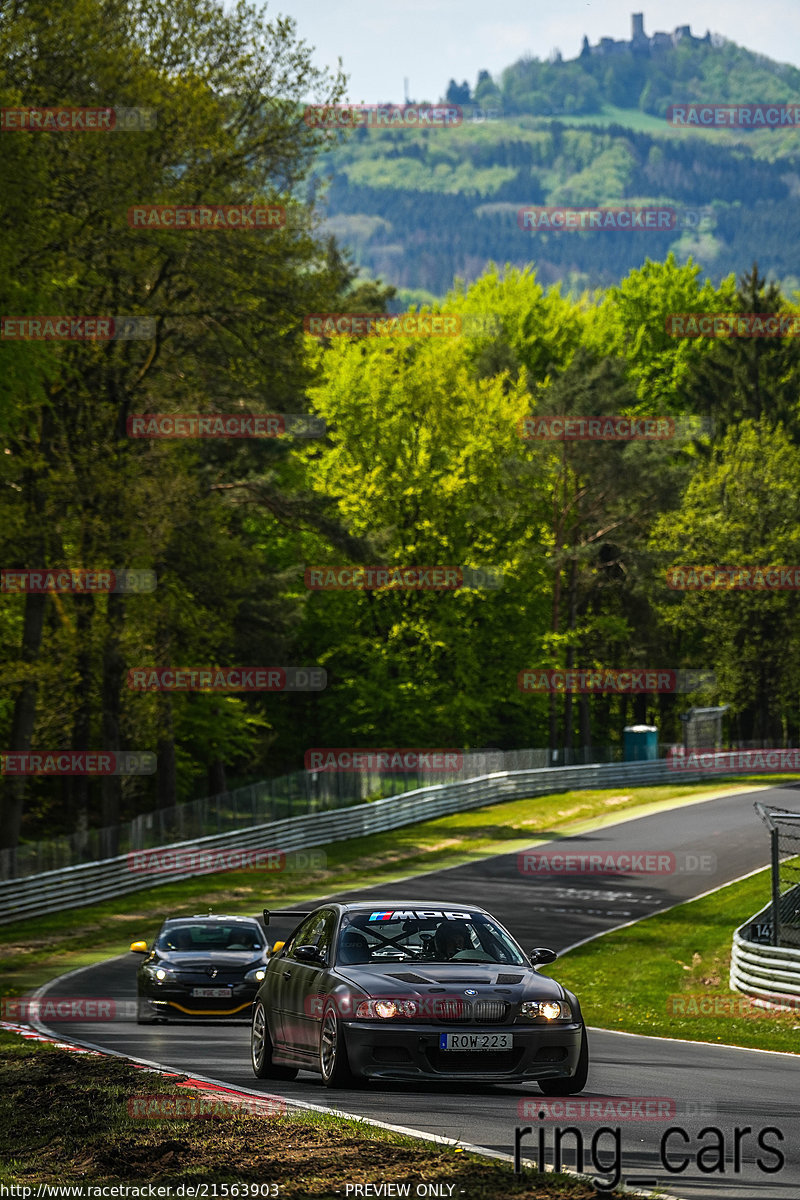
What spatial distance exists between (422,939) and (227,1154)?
3.64m

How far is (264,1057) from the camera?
1245cm

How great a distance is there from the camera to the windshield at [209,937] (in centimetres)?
2064

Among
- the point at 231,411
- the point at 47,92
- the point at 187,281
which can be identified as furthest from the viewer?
the point at 231,411

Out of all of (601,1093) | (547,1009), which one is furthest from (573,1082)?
(601,1093)

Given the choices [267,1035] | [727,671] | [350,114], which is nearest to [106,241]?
[350,114]

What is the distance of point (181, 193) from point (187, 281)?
9.16 feet

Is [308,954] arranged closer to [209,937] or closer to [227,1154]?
[227,1154]

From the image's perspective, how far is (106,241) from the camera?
33312 mm

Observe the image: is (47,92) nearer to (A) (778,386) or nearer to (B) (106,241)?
(B) (106,241)

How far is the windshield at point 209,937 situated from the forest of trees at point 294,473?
11.1 m

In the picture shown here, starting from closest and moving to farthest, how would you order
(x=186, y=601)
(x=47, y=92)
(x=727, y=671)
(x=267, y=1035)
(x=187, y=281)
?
(x=267, y=1035), (x=47, y=92), (x=187, y=281), (x=186, y=601), (x=727, y=671)

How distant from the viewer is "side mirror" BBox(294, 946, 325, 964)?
11688 millimetres

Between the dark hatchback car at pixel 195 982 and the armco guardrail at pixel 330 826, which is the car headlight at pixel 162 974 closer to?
the dark hatchback car at pixel 195 982

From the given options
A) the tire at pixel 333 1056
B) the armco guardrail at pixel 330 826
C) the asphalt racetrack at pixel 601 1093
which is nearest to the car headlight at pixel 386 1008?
the tire at pixel 333 1056
